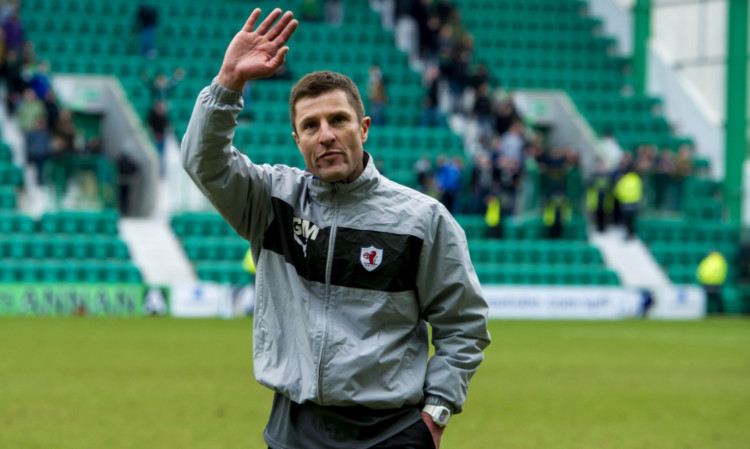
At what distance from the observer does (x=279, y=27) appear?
3633 mm

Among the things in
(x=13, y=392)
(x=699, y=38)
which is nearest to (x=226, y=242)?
(x=13, y=392)

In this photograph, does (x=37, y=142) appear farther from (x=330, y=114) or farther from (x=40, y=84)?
(x=330, y=114)

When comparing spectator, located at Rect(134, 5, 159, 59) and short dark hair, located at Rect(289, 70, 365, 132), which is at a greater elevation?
spectator, located at Rect(134, 5, 159, 59)

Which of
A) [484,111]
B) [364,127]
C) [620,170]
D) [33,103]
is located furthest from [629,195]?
[364,127]

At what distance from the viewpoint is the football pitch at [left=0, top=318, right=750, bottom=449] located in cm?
845

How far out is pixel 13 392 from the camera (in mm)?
10430

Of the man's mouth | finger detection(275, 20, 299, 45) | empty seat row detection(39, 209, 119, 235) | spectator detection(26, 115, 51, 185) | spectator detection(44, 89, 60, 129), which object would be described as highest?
finger detection(275, 20, 299, 45)

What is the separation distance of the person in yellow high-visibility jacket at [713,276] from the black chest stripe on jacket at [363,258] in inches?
949

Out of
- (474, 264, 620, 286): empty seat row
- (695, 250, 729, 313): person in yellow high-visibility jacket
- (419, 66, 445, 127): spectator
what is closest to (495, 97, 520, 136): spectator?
(419, 66, 445, 127): spectator

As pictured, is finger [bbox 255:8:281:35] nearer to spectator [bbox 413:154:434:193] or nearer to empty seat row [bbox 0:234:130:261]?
empty seat row [bbox 0:234:130:261]

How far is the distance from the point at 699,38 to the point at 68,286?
19.7 meters

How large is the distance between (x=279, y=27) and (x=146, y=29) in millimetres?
25085

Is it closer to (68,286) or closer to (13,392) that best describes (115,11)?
(68,286)

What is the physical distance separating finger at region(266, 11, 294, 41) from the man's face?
23 cm
